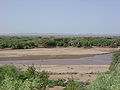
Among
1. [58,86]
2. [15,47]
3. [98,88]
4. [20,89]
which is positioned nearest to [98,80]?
[98,88]

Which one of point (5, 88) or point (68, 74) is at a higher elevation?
point (5, 88)

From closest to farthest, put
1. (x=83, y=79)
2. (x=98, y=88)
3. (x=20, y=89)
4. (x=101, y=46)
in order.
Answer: (x=20, y=89) < (x=98, y=88) < (x=83, y=79) < (x=101, y=46)

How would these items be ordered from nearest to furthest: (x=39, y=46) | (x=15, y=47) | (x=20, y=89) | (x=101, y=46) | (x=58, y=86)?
1. (x=20, y=89)
2. (x=58, y=86)
3. (x=15, y=47)
4. (x=39, y=46)
5. (x=101, y=46)

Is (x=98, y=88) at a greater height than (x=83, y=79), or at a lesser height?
greater

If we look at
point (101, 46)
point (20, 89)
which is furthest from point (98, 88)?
point (101, 46)

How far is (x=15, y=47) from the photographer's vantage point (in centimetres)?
7556

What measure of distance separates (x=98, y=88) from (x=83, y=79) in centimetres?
1643

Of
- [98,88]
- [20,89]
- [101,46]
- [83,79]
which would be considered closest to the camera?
[20,89]

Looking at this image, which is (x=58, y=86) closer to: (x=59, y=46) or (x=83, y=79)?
(x=83, y=79)

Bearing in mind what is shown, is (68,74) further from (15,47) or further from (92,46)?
(92,46)

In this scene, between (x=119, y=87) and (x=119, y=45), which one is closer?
(x=119, y=87)

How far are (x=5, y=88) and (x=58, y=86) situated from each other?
15.5 m

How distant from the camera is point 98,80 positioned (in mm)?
14266

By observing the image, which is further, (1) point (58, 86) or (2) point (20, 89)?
(1) point (58, 86)
